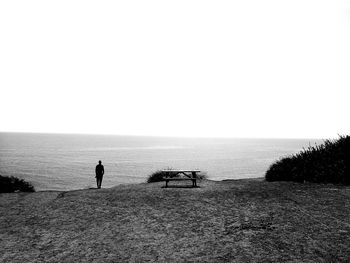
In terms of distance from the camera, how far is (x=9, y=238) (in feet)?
27.6

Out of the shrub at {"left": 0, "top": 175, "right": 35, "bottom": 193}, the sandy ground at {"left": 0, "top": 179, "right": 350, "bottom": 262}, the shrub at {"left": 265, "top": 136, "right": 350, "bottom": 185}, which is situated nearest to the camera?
the sandy ground at {"left": 0, "top": 179, "right": 350, "bottom": 262}

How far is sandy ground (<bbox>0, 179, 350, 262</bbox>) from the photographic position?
274 inches

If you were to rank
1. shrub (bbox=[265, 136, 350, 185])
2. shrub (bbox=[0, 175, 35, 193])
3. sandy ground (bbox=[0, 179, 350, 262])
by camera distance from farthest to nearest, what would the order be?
shrub (bbox=[0, 175, 35, 193]), shrub (bbox=[265, 136, 350, 185]), sandy ground (bbox=[0, 179, 350, 262])

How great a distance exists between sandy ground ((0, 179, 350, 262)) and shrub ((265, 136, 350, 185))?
5.89 feet

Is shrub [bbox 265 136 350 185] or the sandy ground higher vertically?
shrub [bbox 265 136 350 185]

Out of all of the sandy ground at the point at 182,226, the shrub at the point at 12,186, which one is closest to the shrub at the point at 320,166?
the sandy ground at the point at 182,226

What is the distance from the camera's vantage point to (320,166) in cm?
1549

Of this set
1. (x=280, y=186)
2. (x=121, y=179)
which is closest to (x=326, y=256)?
(x=280, y=186)

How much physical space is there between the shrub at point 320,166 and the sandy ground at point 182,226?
1.79 m

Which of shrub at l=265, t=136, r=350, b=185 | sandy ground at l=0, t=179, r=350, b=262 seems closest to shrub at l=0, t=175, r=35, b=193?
sandy ground at l=0, t=179, r=350, b=262

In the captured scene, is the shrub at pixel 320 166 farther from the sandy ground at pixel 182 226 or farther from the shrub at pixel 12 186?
the shrub at pixel 12 186

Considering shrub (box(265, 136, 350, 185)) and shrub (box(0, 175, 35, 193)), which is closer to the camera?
shrub (box(265, 136, 350, 185))

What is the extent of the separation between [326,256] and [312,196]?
17.7 feet

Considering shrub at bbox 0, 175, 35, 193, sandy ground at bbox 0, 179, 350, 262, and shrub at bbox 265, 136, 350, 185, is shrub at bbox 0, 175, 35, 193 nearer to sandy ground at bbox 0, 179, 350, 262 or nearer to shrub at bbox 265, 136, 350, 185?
sandy ground at bbox 0, 179, 350, 262
